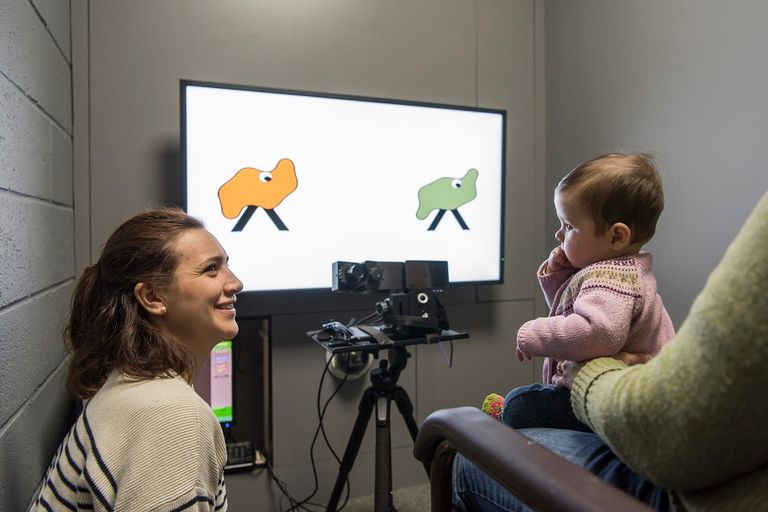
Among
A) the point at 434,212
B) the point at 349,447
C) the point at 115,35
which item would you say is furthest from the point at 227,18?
the point at 349,447

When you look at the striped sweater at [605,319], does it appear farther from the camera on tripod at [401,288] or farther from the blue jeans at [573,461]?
the camera on tripod at [401,288]

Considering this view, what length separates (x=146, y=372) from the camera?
1078 millimetres

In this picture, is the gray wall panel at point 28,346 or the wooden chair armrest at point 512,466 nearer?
the wooden chair armrest at point 512,466

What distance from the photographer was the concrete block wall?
1132 millimetres

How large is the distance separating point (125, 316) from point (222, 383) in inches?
42.1

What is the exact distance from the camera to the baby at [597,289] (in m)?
1.11

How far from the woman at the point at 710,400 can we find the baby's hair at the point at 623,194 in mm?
707

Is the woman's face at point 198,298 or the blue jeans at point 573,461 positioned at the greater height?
the woman's face at point 198,298

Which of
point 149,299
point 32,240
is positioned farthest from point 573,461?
point 32,240

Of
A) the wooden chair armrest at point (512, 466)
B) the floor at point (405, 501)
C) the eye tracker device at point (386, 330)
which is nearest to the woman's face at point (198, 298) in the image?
the eye tracker device at point (386, 330)

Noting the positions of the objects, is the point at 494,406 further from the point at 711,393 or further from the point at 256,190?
the point at 256,190

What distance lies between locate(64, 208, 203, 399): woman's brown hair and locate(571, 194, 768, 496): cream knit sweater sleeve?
0.88 metres

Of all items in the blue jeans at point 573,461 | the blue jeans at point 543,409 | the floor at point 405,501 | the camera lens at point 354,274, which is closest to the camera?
the blue jeans at point 573,461

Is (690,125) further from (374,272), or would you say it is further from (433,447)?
(433,447)
